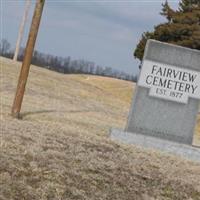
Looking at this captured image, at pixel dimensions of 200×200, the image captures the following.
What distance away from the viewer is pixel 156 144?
15.2 metres

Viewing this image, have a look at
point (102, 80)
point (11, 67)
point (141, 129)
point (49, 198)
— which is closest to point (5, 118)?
point (141, 129)

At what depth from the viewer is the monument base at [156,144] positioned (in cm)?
1498

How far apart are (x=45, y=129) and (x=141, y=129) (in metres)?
2.98

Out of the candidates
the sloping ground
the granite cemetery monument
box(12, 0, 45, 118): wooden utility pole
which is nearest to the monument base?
the granite cemetery monument

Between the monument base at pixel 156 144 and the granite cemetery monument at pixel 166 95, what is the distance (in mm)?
187

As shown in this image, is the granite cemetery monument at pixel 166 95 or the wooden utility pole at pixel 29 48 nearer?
the wooden utility pole at pixel 29 48

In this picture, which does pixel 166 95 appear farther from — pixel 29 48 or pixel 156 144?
pixel 29 48

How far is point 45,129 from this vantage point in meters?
13.9

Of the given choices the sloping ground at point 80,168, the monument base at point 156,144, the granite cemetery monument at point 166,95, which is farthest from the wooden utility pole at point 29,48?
the granite cemetery monument at point 166,95

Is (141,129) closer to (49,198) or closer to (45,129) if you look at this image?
(45,129)

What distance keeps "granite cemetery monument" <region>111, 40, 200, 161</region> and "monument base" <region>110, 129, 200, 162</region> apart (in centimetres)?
19

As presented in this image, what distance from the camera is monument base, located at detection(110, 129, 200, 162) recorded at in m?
15.0

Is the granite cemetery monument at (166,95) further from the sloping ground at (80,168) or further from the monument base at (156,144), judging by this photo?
the sloping ground at (80,168)

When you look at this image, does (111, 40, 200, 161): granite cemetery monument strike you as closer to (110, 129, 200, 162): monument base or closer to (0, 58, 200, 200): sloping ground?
(110, 129, 200, 162): monument base
